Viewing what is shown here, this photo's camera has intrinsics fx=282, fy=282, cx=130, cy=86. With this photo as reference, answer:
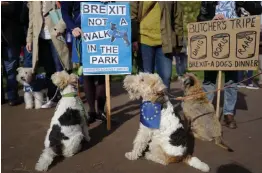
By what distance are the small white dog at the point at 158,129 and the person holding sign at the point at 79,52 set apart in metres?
1.31

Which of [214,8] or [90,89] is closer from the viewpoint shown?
[90,89]

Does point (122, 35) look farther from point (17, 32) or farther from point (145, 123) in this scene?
point (17, 32)

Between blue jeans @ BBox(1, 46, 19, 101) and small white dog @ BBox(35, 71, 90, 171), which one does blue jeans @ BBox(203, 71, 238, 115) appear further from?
blue jeans @ BBox(1, 46, 19, 101)

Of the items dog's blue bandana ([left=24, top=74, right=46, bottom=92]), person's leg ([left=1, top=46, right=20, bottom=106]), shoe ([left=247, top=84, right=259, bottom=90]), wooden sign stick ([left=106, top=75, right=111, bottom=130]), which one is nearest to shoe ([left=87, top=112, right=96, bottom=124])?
wooden sign stick ([left=106, top=75, right=111, bottom=130])

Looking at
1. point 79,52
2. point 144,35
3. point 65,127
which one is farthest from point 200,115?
point 79,52

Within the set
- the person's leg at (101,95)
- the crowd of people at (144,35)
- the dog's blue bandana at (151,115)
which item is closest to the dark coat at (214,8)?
the crowd of people at (144,35)

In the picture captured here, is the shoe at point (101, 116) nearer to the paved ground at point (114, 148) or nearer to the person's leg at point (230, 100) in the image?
the paved ground at point (114, 148)

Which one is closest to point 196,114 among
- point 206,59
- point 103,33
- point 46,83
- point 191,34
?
point 206,59

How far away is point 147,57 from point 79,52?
1129 millimetres

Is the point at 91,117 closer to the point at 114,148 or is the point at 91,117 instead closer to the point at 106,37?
the point at 114,148

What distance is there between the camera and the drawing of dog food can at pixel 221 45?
4.59 metres

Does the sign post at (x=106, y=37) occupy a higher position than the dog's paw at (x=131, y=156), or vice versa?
the sign post at (x=106, y=37)

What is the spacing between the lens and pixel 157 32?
4637mm

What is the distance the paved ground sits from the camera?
3453 millimetres
